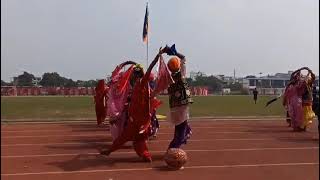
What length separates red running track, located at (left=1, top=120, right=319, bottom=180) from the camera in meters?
9.34

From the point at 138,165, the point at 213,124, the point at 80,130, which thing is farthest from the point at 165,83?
the point at 213,124

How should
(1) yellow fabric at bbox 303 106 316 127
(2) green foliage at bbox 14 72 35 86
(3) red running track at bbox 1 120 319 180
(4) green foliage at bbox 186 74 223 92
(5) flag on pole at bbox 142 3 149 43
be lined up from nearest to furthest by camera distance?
1. (3) red running track at bbox 1 120 319 180
2. (1) yellow fabric at bbox 303 106 316 127
3. (5) flag on pole at bbox 142 3 149 43
4. (2) green foliage at bbox 14 72 35 86
5. (4) green foliage at bbox 186 74 223 92

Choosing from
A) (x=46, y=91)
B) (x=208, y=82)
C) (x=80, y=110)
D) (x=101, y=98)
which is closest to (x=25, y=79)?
(x=46, y=91)

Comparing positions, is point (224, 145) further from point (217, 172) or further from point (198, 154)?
point (217, 172)

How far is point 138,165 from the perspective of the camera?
10273 millimetres

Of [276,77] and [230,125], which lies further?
[276,77]

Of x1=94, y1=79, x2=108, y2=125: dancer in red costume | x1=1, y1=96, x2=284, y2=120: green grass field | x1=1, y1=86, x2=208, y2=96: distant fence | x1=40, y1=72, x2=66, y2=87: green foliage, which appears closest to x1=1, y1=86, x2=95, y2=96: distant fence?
x1=1, y1=86, x2=208, y2=96: distant fence

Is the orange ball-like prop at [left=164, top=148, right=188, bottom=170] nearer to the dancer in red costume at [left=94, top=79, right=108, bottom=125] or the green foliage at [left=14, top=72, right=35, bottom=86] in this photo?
the dancer in red costume at [left=94, top=79, right=108, bottom=125]

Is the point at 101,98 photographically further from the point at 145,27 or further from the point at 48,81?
the point at 48,81

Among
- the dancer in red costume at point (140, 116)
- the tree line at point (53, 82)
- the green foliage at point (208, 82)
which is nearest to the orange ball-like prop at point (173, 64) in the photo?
the dancer in red costume at point (140, 116)

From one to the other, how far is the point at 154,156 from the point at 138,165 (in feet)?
4.09

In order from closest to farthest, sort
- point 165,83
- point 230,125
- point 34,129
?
point 165,83, point 34,129, point 230,125

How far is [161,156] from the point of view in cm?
1148

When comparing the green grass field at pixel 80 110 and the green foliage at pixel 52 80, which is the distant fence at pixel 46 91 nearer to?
the green foliage at pixel 52 80
